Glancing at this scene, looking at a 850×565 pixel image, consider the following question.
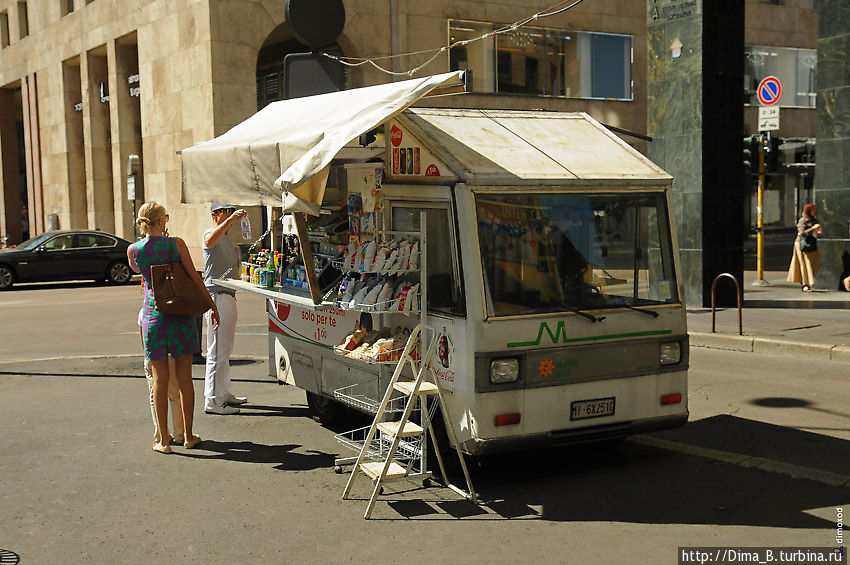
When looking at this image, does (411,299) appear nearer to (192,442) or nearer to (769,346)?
(192,442)

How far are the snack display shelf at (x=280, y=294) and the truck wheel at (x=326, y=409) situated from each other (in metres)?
0.91

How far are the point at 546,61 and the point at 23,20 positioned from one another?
25129mm

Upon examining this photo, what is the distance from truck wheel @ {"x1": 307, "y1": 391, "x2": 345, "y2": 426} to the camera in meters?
8.43

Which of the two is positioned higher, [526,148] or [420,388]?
[526,148]

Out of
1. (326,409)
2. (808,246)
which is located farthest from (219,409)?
(808,246)

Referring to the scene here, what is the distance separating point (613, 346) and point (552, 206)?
41.4 inches

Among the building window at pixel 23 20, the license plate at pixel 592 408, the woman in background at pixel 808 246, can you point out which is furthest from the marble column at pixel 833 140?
the building window at pixel 23 20

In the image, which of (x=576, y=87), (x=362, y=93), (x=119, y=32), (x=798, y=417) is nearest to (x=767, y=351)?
(x=798, y=417)

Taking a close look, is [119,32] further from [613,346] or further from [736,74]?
[613,346]

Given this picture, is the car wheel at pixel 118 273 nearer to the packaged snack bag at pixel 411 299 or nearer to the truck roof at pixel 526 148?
the truck roof at pixel 526 148

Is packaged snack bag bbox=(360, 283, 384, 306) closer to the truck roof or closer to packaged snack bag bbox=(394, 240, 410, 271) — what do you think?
packaged snack bag bbox=(394, 240, 410, 271)

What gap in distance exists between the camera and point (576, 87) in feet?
110

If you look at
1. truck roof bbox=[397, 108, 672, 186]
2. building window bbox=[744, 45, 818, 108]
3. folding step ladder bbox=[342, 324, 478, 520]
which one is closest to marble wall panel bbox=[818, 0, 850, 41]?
truck roof bbox=[397, 108, 672, 186]

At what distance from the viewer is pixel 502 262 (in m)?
6.39
